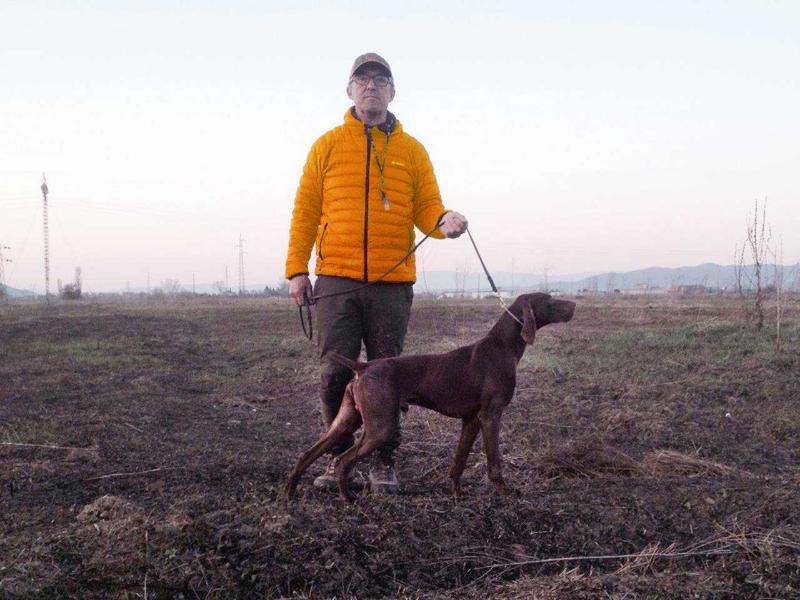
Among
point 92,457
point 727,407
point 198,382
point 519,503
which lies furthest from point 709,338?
point 92,457

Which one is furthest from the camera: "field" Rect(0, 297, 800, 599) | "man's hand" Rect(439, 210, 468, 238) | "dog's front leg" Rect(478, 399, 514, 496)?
"man's hand" Rect(439, 210, 468, 238)

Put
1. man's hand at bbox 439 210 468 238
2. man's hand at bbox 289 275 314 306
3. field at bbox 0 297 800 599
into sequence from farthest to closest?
man's hand at bbox 289 275 314 306 → man's hand at bbox 439 210 468 238 → field at bbox 0 297 800 599

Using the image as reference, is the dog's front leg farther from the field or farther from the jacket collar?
the jacket collar

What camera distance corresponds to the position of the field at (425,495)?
3.03 meters

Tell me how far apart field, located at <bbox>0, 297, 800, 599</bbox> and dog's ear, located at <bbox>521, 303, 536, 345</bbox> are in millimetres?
932

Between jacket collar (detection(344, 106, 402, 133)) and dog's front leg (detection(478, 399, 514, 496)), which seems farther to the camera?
jacket collar (detection(344, 106, 402, 133))

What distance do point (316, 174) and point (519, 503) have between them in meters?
2.41

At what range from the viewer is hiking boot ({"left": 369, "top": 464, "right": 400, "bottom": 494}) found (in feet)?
14.5

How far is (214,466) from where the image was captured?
503 centimetres

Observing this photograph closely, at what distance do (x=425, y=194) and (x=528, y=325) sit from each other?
125 centimetres

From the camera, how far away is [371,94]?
4.48 m

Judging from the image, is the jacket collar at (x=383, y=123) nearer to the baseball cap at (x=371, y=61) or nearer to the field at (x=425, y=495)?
the baseball cap at (x=371, y=61)

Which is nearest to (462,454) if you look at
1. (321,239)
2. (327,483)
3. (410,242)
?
(327,483)

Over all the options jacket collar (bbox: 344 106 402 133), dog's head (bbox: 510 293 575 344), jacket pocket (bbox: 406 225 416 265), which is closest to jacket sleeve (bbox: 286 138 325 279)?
jacket collar (bbox: 344 106 402 133)
